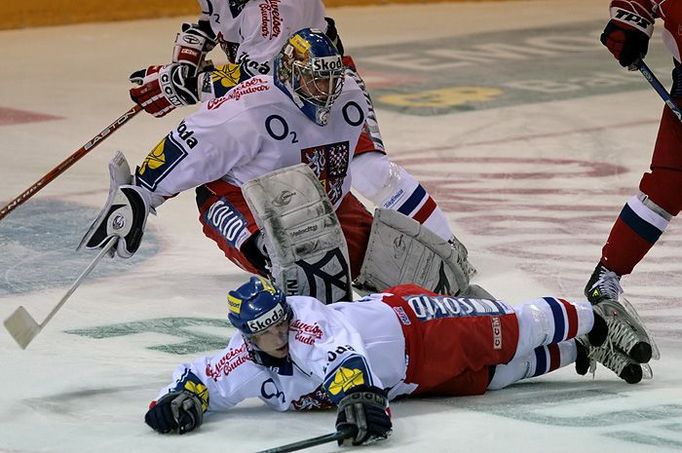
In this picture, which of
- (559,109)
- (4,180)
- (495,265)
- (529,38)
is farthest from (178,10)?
(495,265)

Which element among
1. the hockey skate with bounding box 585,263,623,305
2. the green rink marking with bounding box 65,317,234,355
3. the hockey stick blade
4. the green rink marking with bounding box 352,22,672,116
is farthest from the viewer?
the green rink marking with bounding box 352,22,672,116

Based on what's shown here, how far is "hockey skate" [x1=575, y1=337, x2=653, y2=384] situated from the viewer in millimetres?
4453

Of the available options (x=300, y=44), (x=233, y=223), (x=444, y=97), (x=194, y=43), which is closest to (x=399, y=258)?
(x=233, y=223)

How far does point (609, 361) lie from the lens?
4.46 meters

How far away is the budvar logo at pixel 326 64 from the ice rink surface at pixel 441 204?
873mm

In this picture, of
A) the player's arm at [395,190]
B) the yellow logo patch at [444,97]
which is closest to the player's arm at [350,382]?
the player's arm at [395,190]

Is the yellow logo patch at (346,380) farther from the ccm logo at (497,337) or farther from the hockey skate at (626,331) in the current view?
the hockey skate at (626,331)

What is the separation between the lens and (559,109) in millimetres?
9016

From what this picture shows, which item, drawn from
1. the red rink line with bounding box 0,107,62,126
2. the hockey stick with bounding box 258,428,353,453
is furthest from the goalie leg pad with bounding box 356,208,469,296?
the red rink line with bounding box 0,107,62,126

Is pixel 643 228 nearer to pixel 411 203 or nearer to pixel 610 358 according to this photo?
pixel 610 358

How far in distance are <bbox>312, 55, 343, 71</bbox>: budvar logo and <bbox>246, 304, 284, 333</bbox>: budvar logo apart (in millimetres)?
994

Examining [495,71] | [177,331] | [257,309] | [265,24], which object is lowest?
[495,71]

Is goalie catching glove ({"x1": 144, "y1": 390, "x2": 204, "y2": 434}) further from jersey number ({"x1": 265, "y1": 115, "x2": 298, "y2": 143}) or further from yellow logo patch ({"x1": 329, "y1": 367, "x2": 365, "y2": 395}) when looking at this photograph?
jersey number ({"x1": 265, "y1": 115, "x2": 298, "y2": 143})

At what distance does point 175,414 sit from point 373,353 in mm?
510
